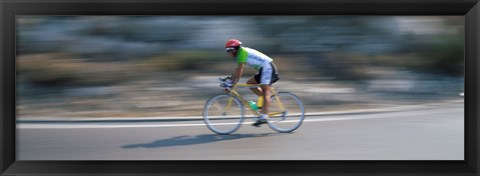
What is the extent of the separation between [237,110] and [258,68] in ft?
2.13

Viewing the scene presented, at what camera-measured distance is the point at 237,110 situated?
26.3ft

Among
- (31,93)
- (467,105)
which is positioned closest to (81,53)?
(31,93)

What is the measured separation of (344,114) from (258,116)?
6.12 ft

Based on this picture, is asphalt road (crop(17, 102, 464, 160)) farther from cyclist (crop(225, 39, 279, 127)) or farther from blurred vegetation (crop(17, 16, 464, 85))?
blurred vegetation (crop(17, 16, 464, 85))

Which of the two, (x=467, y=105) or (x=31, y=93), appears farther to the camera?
(x=31, y=93)

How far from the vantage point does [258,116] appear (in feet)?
26.6

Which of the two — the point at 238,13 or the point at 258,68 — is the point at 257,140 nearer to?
the point at 258,68

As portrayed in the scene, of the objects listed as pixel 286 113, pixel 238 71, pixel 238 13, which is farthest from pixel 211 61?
pixel 238 13

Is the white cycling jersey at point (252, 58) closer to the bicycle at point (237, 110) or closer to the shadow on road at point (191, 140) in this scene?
the bicycle at point (237, 110)

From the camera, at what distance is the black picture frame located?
595 centimetres

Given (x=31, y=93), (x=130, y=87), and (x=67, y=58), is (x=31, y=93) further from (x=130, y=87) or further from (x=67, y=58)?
(x=130, y=87)

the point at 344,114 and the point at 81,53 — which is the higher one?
the point at 81,53

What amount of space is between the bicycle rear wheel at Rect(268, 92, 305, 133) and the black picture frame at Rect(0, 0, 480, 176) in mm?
1962

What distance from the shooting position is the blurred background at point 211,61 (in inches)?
404
